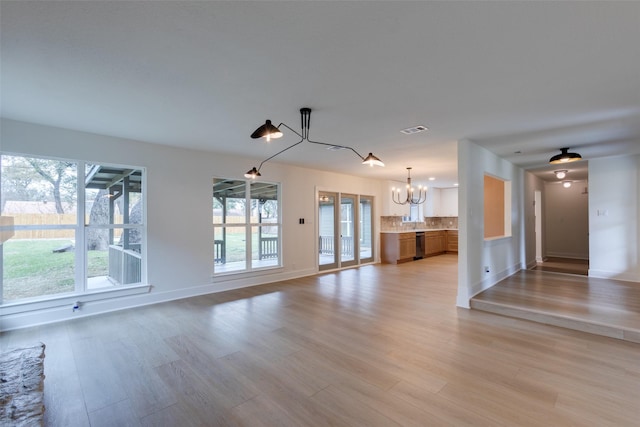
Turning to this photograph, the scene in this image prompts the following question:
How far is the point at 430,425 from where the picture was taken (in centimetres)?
186

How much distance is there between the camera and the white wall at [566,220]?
8.46 metres

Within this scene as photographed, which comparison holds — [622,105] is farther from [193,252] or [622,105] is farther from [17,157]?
[17,157]

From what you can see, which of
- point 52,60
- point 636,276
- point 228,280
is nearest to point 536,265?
point 636,276

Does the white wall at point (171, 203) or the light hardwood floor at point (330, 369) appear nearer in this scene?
the light hardwood floor at point (330, 369)

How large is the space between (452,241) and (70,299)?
424 inches

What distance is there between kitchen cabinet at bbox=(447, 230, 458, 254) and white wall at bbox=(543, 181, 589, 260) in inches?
105

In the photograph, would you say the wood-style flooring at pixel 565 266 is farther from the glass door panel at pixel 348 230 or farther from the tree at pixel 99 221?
the tree at pixel 99 221

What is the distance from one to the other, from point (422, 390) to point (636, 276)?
19.5 ft

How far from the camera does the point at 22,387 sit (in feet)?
6.50

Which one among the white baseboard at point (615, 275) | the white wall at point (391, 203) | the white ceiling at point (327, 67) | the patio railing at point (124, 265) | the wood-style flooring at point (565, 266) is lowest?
the wood-style flooring at point (565, 266)

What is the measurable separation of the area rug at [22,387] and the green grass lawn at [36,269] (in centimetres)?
175

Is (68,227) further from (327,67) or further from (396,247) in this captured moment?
(396,247)

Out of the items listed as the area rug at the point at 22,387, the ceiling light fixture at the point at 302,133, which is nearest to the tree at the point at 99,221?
the area rug at the point at 22,387

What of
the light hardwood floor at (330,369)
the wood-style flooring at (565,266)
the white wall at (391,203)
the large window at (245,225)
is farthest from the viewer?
the white wall at (391,203)
